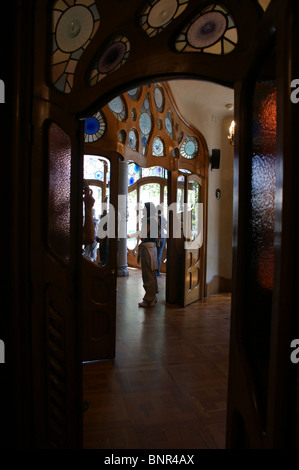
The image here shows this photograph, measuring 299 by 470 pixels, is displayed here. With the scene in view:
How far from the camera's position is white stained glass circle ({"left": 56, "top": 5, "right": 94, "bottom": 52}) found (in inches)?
65.1

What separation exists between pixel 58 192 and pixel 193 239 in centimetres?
398

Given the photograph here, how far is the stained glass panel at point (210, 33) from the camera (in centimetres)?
127

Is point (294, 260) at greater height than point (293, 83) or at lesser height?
lesser

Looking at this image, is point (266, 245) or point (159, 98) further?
point (159, 98)

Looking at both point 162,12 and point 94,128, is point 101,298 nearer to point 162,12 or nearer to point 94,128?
point 94,128

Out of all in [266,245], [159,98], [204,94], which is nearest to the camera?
[266,245]

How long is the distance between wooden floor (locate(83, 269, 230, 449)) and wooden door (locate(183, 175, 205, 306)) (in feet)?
3.00

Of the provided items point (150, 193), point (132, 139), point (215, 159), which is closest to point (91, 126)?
point (132, 139)

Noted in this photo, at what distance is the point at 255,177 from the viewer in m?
1.06

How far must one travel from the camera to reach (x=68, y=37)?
5.61ft

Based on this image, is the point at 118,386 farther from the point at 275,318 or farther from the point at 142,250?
the point at 142,250

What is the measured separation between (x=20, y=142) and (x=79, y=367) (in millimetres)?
1333

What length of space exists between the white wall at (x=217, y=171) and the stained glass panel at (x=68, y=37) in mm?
4210
